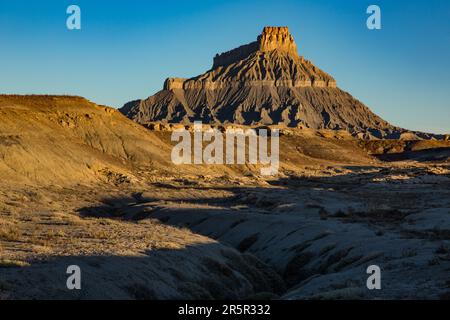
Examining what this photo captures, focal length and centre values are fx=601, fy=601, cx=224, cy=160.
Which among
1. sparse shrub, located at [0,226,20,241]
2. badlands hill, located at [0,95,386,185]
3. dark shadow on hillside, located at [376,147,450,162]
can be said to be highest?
badlands hill, located at [0,95,386,185]

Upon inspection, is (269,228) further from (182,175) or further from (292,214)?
(182,175)

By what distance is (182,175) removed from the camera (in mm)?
87938

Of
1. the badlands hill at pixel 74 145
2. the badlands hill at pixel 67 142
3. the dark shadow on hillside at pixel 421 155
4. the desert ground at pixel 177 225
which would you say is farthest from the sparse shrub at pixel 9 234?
the dark shadow on hillside at pixel 421 155

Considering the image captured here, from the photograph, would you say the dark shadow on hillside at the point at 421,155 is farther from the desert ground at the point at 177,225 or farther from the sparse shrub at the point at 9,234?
the sparse shrub at the point at 9,234

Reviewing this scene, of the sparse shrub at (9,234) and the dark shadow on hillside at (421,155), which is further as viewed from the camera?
the dark shadow on hillside at (421,155)

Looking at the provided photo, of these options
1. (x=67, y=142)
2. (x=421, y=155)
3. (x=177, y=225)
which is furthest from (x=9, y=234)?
(x=421, y=155)

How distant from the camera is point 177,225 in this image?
140 feet

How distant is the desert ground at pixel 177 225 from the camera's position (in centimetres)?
2052

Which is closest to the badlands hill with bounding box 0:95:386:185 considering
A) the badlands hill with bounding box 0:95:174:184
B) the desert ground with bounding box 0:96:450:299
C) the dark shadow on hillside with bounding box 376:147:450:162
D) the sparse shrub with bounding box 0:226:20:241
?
the badlands hill with bounding box 0:95:174:184

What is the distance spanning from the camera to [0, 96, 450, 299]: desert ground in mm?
20516

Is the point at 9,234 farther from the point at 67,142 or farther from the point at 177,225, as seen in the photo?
the point at 67,142

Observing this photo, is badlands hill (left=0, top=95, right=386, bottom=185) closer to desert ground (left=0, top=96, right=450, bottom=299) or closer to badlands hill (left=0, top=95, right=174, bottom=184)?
badlands hill (left=0, top=95, right=174, bottom=184)
